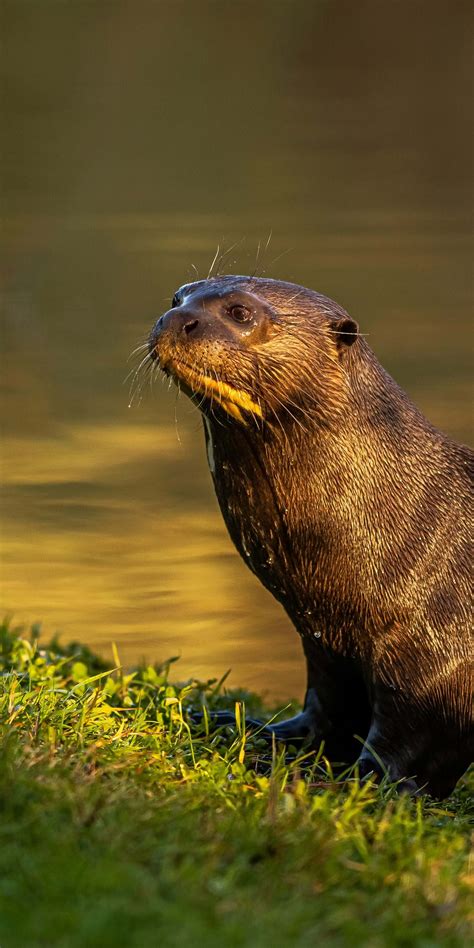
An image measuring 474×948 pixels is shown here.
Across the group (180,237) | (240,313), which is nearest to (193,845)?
(240,313)

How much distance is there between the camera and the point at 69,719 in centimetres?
498

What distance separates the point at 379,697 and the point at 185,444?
656 centimetres

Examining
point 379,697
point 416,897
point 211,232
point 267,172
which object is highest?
point 267,172

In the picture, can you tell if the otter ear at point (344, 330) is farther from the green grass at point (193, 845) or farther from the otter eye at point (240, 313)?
the green grass at point (193, 845)

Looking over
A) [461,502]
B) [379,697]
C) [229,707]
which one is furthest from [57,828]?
[229,707]

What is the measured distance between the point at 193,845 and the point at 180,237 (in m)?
14.0

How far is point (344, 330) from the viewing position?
5137 mm

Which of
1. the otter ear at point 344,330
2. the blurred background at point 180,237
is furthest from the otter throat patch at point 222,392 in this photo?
the blurred background at point 180,237

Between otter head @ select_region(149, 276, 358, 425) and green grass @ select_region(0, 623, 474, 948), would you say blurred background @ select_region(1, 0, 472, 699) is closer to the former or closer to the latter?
otter head @ select_region(149, 276, 358, 425)

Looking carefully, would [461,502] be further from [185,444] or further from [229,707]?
[185,444]

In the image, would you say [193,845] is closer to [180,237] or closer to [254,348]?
[254,348]

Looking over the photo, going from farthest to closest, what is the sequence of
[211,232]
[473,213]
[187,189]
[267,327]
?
[187,189], [473,213], [211,232], [267,327]

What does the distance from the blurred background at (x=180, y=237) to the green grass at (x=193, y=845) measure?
6.49 feet

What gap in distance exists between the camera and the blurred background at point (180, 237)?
8766 millimetres
